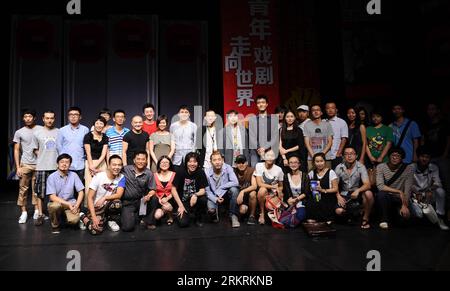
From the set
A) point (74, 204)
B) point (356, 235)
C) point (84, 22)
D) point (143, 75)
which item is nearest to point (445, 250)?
point (356, 235)

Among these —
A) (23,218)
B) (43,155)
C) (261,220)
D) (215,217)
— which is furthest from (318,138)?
(23,218)

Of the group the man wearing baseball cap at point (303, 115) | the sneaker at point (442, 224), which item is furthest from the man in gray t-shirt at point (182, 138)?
the sneaker at point (442, 224)

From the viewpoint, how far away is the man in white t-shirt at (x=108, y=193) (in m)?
3.98

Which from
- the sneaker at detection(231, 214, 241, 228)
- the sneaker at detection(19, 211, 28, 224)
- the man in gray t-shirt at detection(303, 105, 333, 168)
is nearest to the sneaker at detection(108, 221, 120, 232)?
the sneaker at detection(19, 211, 28, 224)

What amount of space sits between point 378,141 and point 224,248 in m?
2.55

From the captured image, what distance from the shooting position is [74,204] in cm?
403

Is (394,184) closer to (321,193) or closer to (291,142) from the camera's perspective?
(321,193)

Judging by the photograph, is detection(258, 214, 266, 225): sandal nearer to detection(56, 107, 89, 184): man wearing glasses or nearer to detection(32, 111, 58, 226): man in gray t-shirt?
detection(56, 107, 89, 184): man wearing glasses

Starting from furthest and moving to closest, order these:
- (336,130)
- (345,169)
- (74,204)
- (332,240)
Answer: (336,130), (345,169), (74,204), (332,240)

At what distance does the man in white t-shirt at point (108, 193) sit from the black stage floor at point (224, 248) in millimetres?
182

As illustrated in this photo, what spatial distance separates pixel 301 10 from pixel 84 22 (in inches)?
143

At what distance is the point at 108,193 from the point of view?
4.04 m
